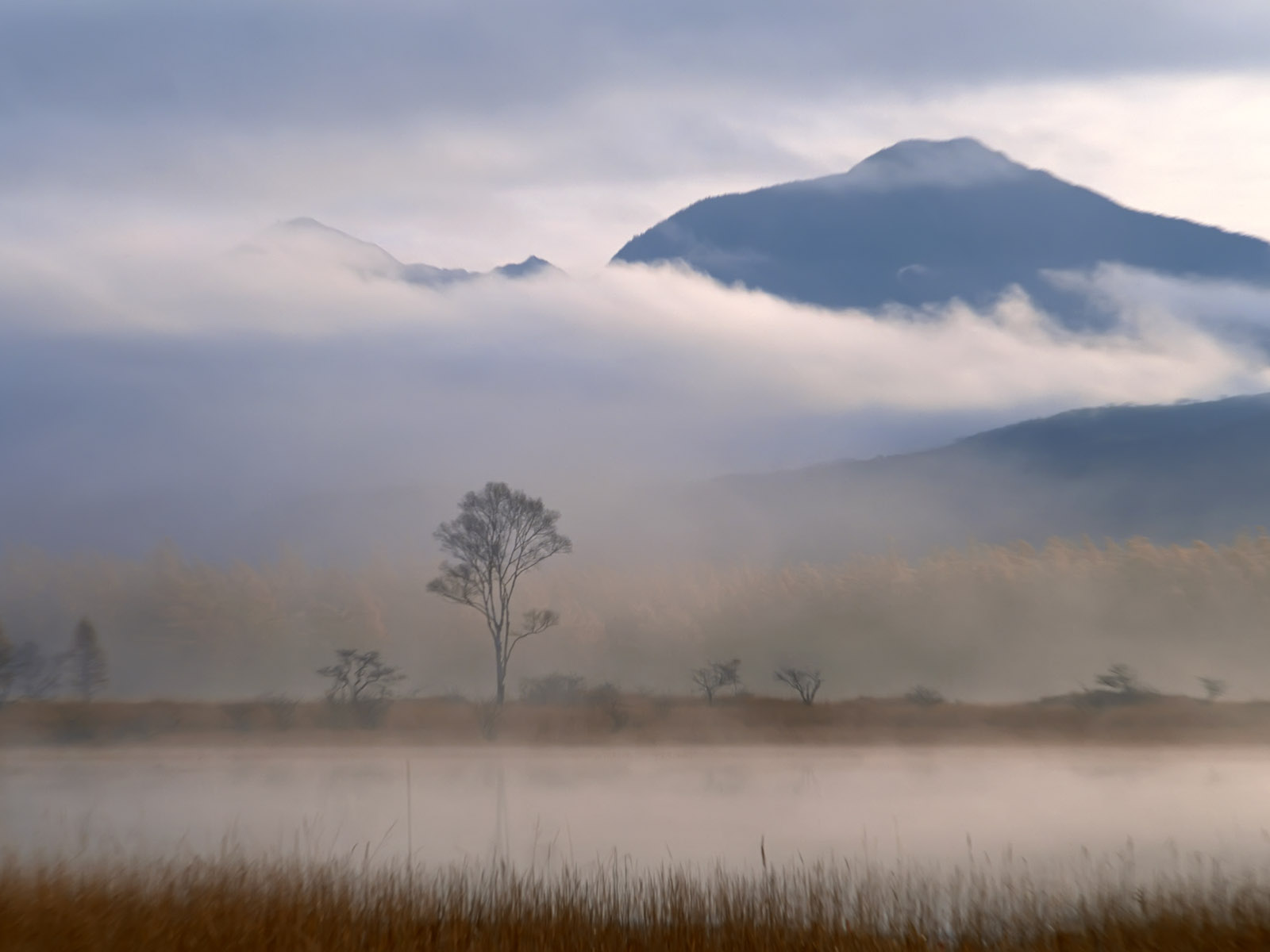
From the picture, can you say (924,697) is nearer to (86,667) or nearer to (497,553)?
(497,553)

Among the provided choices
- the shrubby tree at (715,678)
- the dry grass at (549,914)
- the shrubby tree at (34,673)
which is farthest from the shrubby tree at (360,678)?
the dry grass at (549,914)

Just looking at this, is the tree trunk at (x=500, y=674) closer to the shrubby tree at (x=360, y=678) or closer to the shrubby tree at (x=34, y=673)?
the shrubby tree at (x=360, y=678)

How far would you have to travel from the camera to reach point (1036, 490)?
13638 centimetres

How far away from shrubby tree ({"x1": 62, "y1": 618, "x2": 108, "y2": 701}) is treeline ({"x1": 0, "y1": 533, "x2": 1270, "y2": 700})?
1.07m

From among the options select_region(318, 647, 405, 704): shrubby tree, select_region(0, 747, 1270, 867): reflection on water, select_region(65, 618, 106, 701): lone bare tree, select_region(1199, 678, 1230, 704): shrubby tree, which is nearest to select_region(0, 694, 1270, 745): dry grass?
select_region(65, 618, 106, 701): lone bare tree

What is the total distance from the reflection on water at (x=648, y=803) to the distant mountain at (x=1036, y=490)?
6774 cm

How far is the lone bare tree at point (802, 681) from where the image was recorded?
144ft

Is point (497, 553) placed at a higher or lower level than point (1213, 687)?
higher

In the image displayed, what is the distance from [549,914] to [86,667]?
132ft

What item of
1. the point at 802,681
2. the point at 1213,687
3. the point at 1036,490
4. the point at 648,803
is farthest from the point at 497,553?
the point at 1036,490

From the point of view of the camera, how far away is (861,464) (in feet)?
472

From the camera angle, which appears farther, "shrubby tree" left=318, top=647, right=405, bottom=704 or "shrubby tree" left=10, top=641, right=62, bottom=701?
"shrubby tree" left=10, top=641, right=62, bottom=701

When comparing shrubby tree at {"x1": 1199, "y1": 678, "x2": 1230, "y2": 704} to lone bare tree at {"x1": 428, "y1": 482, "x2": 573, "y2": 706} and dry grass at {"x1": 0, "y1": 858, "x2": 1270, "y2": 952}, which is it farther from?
dry grass at {"x1": 0, "y1": 858, "x2": 1270, "y2": 952}

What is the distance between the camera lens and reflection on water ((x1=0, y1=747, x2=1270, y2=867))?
18609 millimetres
